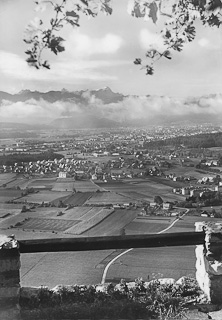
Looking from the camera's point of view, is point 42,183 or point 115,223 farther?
point 42,183

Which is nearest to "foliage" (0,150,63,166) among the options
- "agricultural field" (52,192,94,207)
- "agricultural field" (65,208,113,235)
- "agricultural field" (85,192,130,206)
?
"agricultural field" (52,192,94,207)

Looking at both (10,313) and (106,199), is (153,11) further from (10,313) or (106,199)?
(106,199)

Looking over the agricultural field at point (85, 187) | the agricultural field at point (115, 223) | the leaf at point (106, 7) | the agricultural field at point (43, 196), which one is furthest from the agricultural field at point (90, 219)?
the leaf at point (106, 7)

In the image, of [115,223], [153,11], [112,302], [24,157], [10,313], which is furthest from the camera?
[24,157]

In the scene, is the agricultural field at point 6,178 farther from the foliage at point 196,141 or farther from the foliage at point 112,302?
the foliage at point 112,302

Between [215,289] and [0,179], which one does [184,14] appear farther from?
[0,179]

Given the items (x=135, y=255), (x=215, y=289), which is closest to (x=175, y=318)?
(x=215, y=289)

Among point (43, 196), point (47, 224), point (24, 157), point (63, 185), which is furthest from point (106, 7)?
point (24, 157)
